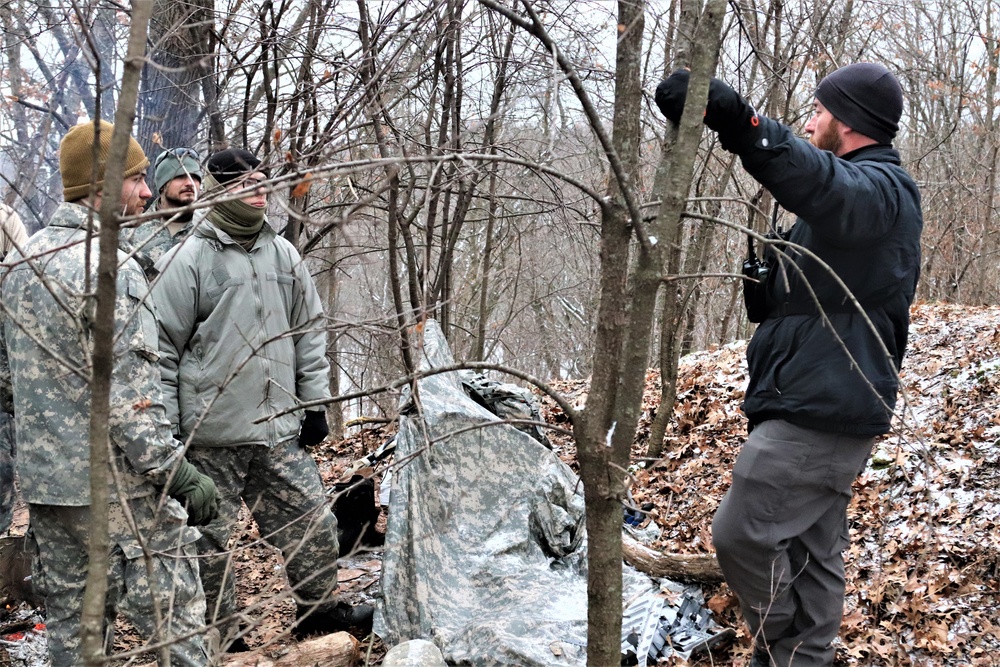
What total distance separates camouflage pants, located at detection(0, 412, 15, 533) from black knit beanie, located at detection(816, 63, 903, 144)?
3751mm

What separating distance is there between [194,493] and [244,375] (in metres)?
0.72

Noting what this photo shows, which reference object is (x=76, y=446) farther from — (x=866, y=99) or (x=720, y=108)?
(x=866, y=99)

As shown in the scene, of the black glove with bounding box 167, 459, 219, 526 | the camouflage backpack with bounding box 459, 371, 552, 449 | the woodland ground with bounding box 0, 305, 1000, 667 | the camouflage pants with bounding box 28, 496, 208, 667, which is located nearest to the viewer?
the camouflage pants with bounding box 28, 496, 208, 667

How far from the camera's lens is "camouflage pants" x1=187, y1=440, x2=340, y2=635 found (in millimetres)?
3623

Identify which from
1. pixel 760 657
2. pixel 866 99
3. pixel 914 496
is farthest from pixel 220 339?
pixel 914 496

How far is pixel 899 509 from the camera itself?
426 centimetres

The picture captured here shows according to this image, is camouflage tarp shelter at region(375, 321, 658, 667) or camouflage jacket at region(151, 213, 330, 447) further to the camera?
A: camouflage jacket at region(151, 213, 330, 447)

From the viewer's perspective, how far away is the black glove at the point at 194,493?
118 inches

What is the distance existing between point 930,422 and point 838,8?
11.6 ft

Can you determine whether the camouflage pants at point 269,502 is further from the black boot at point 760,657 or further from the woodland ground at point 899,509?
the black boot at point 760,657

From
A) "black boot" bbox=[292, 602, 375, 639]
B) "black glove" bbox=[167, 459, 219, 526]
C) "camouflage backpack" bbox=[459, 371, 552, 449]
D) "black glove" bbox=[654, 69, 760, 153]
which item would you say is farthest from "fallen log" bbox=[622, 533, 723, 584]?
"black glove" bbox=[654, 69, 760, 153]

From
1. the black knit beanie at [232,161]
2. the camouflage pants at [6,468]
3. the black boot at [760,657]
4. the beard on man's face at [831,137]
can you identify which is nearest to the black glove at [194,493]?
the camouflage pants at [6,468]

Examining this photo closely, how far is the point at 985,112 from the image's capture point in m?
12.5

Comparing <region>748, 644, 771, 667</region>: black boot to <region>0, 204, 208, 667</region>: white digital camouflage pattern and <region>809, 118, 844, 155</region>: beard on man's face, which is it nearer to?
<region>809, 118, 844, 155</region>: beard on man's face
